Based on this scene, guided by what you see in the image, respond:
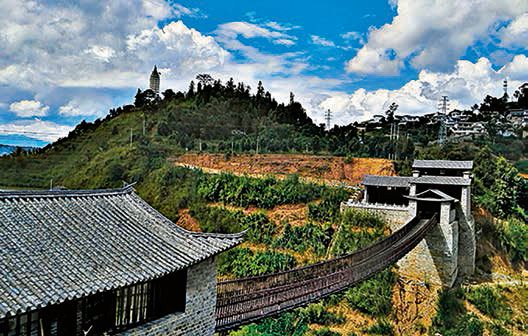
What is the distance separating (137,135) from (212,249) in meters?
47.4

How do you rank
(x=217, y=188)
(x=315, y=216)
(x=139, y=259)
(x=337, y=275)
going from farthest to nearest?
(x=217, y=188) < (x=315, y=216) < (x=337, y=275) < (x=139, y=259)

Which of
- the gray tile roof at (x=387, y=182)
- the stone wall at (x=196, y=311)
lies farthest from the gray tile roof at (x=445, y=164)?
the stone wall at (x=196, y=311)

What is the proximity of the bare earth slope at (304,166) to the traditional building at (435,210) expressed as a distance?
563cm

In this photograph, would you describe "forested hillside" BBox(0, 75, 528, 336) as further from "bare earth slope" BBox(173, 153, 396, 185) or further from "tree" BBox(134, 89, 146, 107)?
"tree" BBox(134, 89, 146, 107)

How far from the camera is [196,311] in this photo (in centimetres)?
900

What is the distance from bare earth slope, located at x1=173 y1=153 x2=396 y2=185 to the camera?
30312 millimetres

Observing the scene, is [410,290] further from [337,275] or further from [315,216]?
[337,275]

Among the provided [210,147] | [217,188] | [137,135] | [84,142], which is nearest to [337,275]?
[217,188]

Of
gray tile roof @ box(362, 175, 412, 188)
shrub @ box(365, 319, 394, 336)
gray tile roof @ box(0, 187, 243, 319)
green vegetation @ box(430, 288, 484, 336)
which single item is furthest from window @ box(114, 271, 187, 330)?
gray tile roof @ box(362, 175, 412, 188)

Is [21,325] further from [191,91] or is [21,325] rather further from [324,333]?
[191,91]

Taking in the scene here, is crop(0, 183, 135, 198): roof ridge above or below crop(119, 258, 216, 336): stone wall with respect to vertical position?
above

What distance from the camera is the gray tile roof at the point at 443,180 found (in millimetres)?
20797

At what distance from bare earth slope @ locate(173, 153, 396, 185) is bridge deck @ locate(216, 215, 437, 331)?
1553cm

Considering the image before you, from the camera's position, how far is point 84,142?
63.0 m
